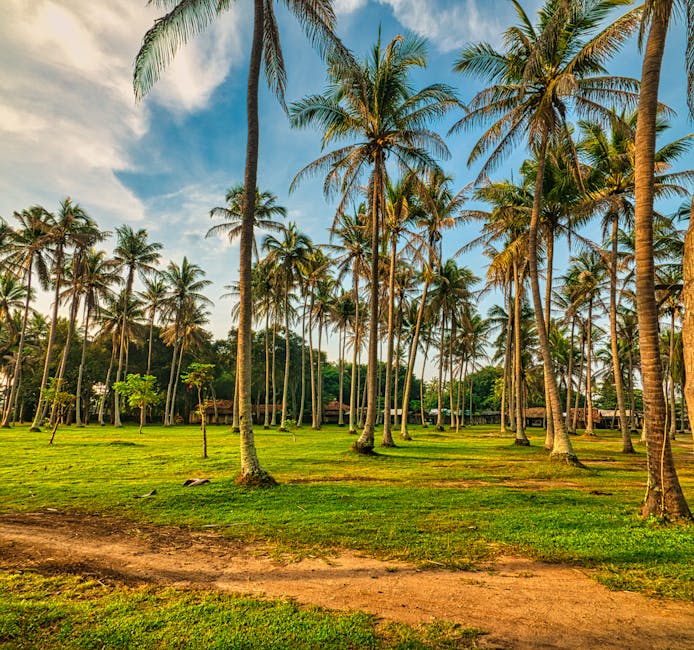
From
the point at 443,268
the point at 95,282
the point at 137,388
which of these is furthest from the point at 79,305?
the point at 443,268

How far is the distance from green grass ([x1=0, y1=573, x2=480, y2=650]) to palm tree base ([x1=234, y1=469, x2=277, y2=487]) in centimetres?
478

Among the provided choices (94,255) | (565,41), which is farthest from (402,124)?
(94,255)

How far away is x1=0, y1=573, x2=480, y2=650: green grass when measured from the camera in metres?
3.07

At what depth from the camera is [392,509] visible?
279 inches

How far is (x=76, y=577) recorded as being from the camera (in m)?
4.35

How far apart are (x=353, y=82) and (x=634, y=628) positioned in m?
14.4

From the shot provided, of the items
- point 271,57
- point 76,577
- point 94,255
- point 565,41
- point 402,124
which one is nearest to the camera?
point 76,577

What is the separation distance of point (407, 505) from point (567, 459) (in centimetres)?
744

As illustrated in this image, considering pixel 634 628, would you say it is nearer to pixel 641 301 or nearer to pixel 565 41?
pixel 641 301

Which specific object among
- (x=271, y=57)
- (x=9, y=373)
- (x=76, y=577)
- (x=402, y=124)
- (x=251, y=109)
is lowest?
(x=76, y=577)

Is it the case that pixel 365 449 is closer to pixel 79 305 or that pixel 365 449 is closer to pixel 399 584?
pixel 399 584

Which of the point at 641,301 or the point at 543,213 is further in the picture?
the point at 543,213

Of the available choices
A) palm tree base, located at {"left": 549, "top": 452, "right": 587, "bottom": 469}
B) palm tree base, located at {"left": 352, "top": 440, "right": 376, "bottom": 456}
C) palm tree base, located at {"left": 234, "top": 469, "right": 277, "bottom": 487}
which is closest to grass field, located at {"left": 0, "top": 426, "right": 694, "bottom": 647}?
palm tree base, located at {"left": 234, "top": 469, "right": 277, "bottom": 487}

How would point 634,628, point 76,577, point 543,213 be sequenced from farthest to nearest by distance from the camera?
point 543,213
point 76,577
point 634,628
